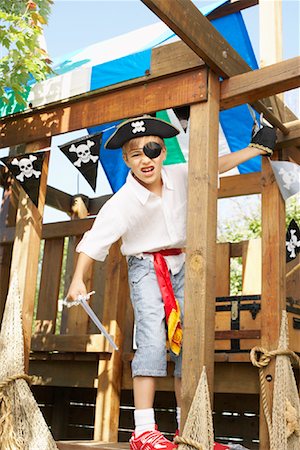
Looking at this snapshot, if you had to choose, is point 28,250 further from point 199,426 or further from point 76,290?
point 199,426

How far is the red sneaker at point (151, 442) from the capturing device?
2669 millimetres

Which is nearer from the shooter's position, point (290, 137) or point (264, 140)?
point (264, 140)

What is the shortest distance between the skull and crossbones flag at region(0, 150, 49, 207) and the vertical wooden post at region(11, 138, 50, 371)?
0.07 ft

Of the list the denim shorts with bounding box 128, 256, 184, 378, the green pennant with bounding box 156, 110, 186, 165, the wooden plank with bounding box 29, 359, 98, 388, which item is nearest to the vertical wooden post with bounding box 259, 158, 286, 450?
the denim shorts with bounding box 128, 256, 184, 378

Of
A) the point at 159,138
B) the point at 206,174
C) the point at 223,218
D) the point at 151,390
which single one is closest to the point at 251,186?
the point at 159,138

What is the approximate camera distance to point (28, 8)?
4.09 m

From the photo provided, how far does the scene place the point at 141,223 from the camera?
123 inches

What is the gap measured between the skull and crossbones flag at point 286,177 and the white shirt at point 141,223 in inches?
25.1

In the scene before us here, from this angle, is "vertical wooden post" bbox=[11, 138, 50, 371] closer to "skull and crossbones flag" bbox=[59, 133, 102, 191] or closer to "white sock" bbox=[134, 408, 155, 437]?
"skull and crossbones flag" bbox=[59, 133, 102, 191]

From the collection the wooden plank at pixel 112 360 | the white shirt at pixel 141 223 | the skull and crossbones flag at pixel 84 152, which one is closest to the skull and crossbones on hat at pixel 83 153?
the skull and crossbones flag at pixel 84 152

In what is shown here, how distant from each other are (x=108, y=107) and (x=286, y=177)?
1.10 m

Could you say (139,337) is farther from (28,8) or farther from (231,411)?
(28,8)

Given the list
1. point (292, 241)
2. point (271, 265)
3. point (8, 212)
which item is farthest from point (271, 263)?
point (8, 212)

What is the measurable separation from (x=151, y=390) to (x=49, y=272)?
2086mm
